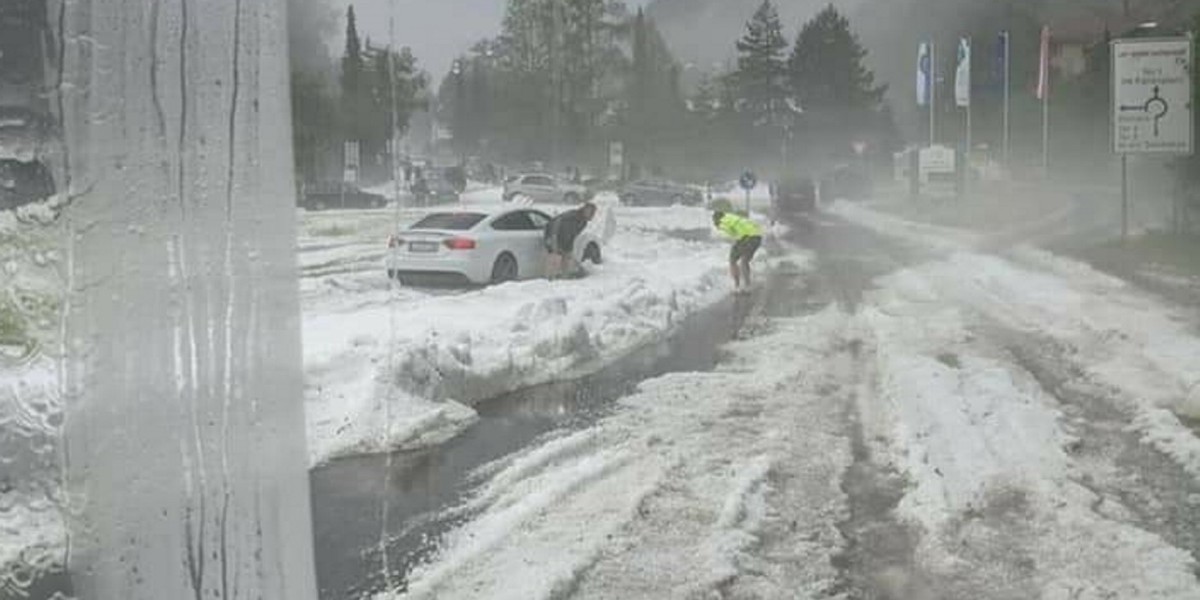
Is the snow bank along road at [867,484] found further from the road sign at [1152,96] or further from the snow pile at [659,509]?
the road sign at [1152,96]

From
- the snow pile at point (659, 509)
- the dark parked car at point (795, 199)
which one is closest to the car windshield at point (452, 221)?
the snow pile at point (659, 509)

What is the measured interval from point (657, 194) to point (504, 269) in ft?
99.8

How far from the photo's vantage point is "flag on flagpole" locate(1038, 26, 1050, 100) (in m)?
36.5

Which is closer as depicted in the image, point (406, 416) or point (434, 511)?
point (434, 511)

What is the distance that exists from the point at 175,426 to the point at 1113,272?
1990cm

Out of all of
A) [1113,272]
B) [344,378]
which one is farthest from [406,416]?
[1113,272]

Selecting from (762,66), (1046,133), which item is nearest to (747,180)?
(762,66)

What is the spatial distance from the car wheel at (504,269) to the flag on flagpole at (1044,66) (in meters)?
24.6

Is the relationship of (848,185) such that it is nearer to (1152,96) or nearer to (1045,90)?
(1045,90)

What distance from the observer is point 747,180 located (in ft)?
94.5

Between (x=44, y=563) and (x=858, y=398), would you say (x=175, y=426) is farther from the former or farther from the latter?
(x=858, y=398)

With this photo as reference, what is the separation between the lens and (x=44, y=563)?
8.21 feet

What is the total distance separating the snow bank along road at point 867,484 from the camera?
4.72 m

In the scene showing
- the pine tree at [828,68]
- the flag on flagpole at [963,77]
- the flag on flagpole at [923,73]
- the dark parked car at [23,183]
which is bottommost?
the dark parked car at [23,183]
